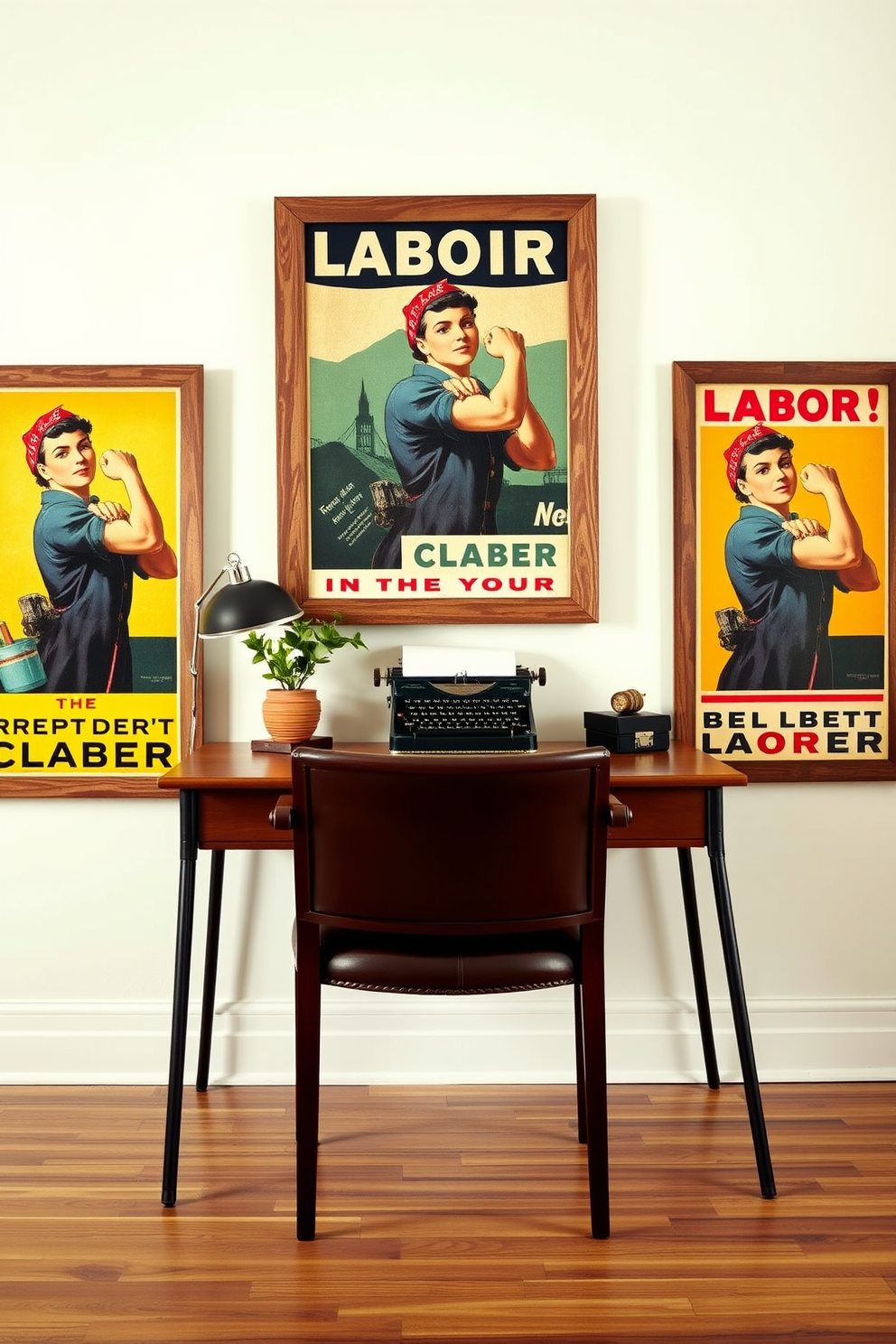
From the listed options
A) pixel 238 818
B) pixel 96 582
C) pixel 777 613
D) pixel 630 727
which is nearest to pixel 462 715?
pixel 630 727

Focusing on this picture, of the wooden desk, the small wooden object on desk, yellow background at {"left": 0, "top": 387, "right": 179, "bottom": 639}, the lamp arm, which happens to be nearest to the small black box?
the small wooden object on desk

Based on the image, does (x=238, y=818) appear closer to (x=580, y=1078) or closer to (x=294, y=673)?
(x=294, y=673)

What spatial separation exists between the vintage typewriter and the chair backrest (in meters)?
0.48

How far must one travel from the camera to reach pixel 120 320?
2.60 metres

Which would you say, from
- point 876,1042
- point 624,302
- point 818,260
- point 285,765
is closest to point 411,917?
point 285,765

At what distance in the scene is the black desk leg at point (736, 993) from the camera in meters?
2.03

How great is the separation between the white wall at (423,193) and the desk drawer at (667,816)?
20.9 inches

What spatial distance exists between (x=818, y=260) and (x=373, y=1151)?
2345mm

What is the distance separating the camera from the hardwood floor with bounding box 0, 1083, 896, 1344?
A: 167 cm

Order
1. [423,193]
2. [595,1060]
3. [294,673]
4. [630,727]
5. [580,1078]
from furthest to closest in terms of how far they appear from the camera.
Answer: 1. [423,193]
2. [294,673]
3. [630,727]
4. [580,1078]
5. [595,1060]

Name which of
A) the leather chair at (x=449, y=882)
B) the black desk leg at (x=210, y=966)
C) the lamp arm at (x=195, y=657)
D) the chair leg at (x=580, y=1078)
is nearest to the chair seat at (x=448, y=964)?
the leather chair at (x=449, y=882)

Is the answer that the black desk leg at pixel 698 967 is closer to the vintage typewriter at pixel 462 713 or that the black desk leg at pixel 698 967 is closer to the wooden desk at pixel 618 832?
the wooden desk at pixel 618 832

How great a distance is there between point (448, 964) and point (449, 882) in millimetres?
175

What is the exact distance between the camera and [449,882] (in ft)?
5.76
